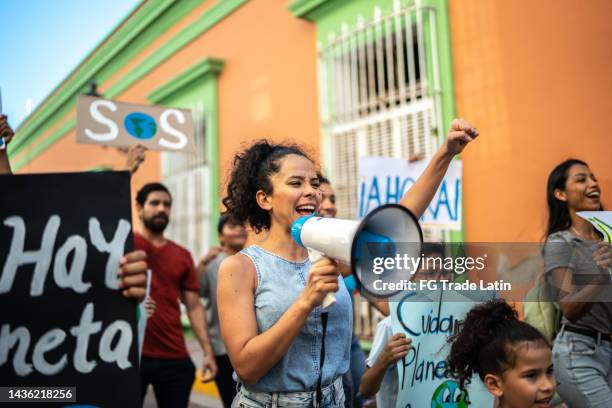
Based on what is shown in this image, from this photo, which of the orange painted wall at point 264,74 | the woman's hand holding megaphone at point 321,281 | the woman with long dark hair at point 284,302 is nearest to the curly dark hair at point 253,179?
the woman with long dark hair at point 284,302

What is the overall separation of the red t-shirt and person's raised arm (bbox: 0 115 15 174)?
1.39 meters

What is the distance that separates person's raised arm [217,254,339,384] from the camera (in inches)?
58.6

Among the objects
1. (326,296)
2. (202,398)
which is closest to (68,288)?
(326,296)

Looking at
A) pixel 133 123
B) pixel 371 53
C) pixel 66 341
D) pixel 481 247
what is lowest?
pixel 66 341

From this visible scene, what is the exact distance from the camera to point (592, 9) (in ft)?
11.8

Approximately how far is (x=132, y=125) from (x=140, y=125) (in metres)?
0.06

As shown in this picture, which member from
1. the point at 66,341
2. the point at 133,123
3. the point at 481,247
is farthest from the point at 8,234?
the point at 133,123

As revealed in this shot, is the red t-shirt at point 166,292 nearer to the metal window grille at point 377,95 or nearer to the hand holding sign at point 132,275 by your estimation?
the hand holding sign at point 132,275

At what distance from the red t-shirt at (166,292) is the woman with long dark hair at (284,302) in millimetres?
1821

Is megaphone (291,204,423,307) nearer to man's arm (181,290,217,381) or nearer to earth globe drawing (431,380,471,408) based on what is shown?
earth globe drawing (431,380,471,408)

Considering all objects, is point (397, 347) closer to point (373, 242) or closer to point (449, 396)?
point (449, 396)

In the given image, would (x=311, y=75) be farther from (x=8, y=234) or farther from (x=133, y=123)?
(x=8, y=234)

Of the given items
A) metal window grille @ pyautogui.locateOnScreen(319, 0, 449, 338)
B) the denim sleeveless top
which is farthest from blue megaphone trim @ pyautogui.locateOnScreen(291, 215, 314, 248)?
metal window grille @ pyautogui.locateOnScreen(319, 0, 449, 338)

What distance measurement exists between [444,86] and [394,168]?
1.15 metres
